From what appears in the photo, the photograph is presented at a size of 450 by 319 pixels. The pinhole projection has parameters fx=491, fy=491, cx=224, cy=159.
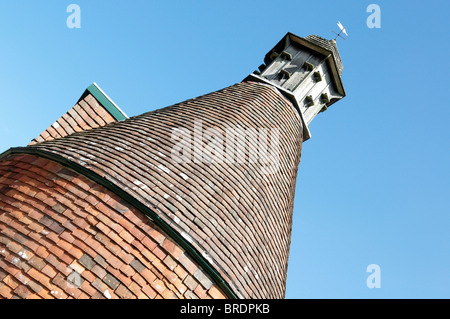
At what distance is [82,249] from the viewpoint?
507 cm

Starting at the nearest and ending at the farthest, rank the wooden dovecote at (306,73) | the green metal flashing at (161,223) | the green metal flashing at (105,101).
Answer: the green metal flashing at (161,223) < the green metal flashing at (105,101) < the wooden dovecote at (306,73)

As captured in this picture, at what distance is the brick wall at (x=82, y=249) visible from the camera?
4.82 m

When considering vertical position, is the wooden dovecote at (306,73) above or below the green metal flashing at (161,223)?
above

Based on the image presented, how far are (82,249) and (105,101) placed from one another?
400 cm

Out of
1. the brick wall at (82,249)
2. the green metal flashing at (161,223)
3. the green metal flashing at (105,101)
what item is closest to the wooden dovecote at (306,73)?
the green metal flashing at (105,101)

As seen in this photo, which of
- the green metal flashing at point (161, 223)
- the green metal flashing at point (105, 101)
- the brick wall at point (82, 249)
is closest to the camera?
the brick wall at point (82, 249)

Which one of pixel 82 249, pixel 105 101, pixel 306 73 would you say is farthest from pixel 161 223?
pixel 306 73

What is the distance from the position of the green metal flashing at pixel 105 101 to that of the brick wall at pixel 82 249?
2.78 metres

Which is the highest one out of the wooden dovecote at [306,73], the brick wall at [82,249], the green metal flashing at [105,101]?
the wooden dovecote at [306,73]

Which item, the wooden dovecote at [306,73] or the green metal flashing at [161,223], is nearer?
the green metal flashing at [161,223]

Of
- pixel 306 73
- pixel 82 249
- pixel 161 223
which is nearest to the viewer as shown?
pixel 82 249

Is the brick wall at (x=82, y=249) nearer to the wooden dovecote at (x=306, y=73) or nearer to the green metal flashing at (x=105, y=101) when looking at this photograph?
the green metal flashing at (x=105, y=101)

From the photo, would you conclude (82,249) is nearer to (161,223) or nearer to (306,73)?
(161,223)
